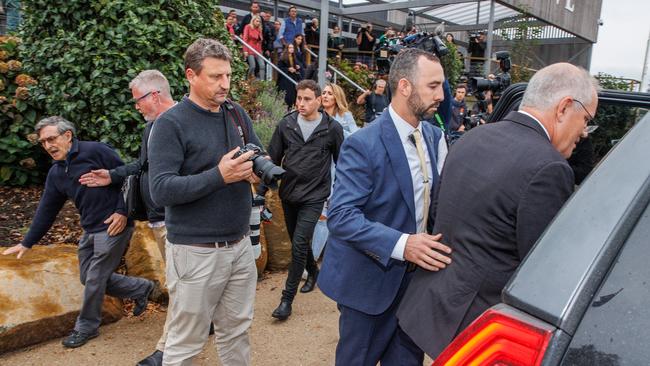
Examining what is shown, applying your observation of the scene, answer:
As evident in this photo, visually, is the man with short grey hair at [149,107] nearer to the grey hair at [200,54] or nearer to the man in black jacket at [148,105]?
the man in black jacket at [148,105]

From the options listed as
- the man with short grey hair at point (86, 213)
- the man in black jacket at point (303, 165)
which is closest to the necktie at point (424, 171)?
the man in black jacket at point (303, 165)

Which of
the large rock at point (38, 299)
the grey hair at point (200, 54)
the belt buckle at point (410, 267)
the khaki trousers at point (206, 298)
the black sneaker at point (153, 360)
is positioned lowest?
the black sneaker at point (153, 360)

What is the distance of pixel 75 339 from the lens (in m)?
3.48

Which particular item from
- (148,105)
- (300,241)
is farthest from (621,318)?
(300,241)

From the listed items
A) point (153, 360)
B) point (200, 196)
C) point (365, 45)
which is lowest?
point (153, 360)

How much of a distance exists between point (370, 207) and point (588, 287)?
4.19 feet

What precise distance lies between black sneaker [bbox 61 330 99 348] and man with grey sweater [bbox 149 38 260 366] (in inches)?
49.8

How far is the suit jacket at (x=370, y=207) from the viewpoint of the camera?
2164 mm

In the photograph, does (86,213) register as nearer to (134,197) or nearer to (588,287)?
(134,197)

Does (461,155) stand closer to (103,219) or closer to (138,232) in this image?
(103,219)

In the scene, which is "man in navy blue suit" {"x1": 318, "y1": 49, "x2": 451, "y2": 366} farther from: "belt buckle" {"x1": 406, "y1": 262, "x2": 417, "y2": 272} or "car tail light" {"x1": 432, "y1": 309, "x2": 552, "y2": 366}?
"car tail light" {"x1": 432, "y1": 309, "x2": 552, "y2": 366}

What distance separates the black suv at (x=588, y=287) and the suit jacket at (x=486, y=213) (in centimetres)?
38

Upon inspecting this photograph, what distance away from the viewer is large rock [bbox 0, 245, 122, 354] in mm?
3389

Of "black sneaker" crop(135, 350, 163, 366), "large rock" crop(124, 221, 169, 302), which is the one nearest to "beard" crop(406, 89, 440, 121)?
"black sneaker" crop(135, 350, 163, 366)
